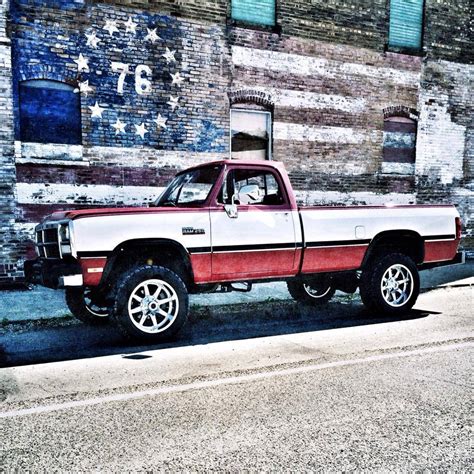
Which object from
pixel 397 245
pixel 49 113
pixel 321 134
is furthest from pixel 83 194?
pixel 397 245

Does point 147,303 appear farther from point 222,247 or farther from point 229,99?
point 229,99

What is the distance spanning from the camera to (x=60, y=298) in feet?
27.7

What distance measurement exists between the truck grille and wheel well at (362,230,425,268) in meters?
4.14

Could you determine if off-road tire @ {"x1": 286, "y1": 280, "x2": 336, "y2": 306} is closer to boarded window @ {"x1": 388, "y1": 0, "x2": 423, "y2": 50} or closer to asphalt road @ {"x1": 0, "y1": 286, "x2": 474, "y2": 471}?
asphalt road @ {"x1": 0, "y1": 286, "x2": 474, "y2": 471}

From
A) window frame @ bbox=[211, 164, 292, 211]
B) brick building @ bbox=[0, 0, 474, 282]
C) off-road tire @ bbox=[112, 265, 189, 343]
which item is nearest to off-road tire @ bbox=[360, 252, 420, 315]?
window frame @ bbox=[211, 164, 292, 211]

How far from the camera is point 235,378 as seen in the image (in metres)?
4.23

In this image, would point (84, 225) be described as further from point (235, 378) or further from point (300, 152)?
point (300, 152)

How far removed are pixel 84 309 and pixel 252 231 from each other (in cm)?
254

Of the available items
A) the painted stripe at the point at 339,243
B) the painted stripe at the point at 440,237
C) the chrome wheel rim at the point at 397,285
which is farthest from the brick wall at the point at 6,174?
the painted stripe at the point at 440,237

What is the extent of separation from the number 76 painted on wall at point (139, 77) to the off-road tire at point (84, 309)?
5.63 meters

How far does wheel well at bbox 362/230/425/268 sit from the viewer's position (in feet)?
22.7

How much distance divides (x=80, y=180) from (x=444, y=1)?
11469 millimetres

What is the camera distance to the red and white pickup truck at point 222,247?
17.7 feet

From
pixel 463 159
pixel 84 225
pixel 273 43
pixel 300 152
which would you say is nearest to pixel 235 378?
pixel 84 225
